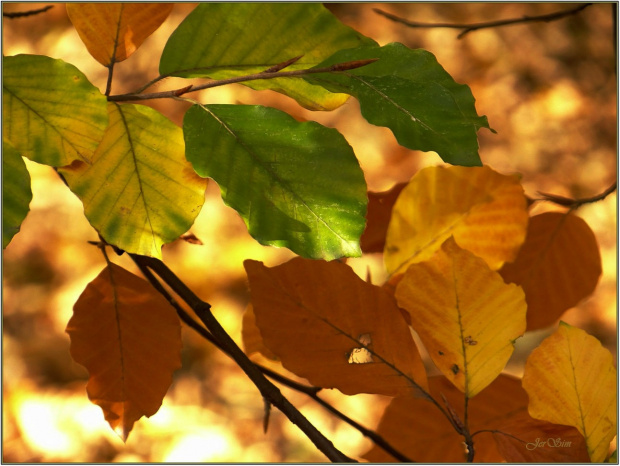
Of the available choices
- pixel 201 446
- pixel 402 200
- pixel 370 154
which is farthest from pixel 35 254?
pixel 402 200

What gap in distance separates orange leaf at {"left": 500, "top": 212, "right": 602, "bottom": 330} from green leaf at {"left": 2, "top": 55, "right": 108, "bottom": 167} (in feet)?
1.11

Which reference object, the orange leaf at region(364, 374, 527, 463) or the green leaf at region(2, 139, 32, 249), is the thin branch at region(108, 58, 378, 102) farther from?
the orange leaf at region(364, 374, 527, 463)

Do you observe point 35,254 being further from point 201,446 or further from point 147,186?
point 147,186

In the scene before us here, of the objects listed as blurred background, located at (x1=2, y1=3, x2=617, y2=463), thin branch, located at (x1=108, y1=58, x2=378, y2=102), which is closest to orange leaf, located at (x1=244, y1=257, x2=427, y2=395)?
thin branch, located at (x1=108, y1=58, x2=378, y2=102)

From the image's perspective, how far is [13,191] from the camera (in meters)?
0.27

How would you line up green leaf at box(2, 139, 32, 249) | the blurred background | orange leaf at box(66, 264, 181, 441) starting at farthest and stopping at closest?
1. the blurred background
2. orange leaf at box(66, 264, 181, 441)
3. green leaf at box(2, 139, 32, 249)

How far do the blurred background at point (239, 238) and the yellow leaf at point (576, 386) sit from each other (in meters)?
1.02

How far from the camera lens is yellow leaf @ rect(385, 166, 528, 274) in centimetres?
42

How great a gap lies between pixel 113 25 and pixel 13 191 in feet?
0.39

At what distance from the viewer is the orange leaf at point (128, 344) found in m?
0.39

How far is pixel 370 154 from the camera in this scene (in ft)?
5.83

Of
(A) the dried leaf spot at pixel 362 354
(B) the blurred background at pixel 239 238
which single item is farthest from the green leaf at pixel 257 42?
(B) the blurred background at pixel 239 238

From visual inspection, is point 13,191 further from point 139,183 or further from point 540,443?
point 540,443

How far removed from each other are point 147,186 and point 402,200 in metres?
0.19
